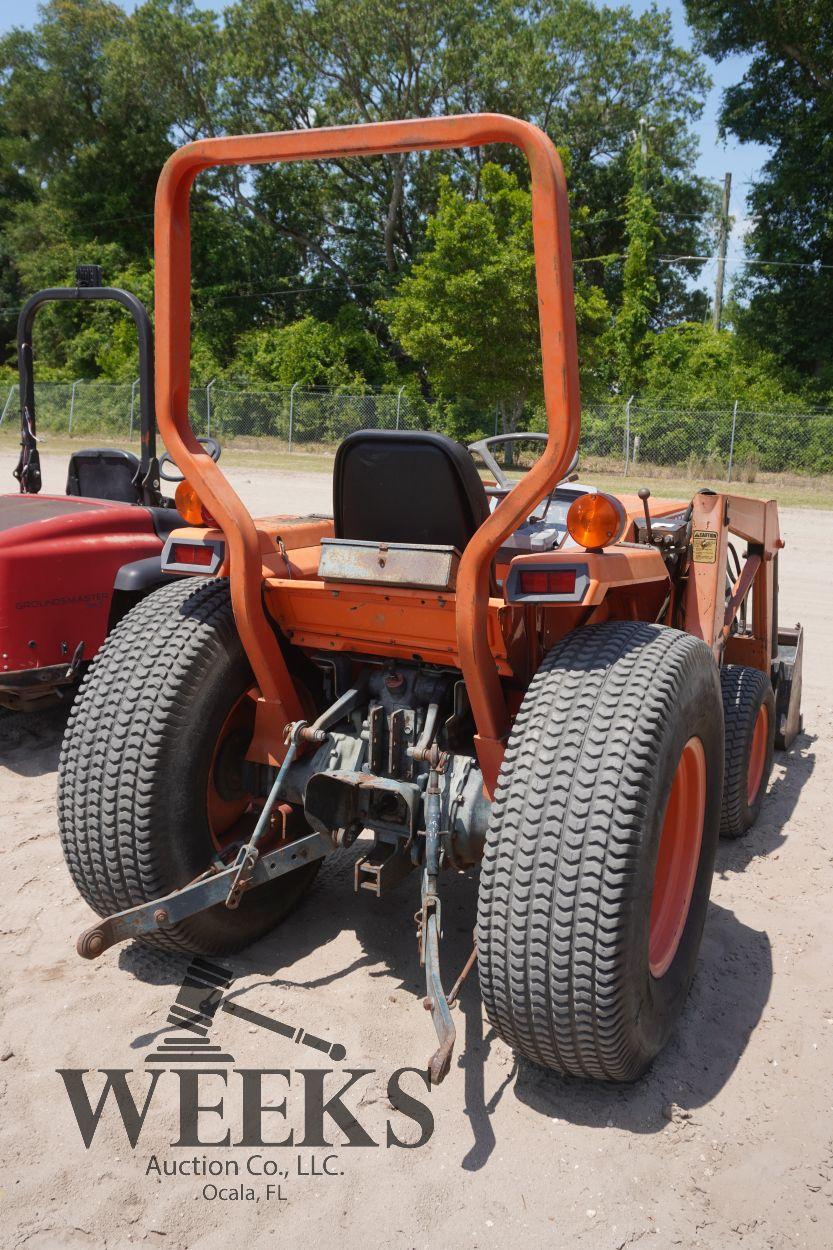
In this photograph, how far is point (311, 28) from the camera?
105 feet

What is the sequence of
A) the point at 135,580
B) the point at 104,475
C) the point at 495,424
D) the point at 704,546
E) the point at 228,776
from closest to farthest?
the point at 228,776
the point at 704,546
the point at 135,580
the point at 104,475
the point at 495,424

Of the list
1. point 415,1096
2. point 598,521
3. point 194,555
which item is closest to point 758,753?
point 598,521

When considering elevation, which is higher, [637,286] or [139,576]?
[637,286]

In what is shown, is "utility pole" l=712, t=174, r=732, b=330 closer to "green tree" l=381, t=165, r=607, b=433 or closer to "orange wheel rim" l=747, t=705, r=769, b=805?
"green tree" l=381, t=165, r=607, b=433

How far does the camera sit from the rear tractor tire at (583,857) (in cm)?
238

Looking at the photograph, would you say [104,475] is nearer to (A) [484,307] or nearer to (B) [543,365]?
(B) [543,365]

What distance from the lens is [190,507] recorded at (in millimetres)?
3045

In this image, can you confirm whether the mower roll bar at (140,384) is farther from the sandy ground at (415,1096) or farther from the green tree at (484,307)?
the green tree at (484,307)

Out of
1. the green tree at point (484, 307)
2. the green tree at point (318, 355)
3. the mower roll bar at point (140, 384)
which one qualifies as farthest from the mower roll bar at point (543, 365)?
the green tree at point (318, 355)

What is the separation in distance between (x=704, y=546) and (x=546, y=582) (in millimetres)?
1474

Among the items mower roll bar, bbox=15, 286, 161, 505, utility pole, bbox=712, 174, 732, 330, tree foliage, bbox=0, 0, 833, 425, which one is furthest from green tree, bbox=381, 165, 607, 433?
mower roll bar, bbox=15, 286, 161, 505

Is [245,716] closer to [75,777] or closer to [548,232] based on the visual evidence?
[75,777]

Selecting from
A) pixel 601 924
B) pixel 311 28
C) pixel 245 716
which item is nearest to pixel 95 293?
pixel 245 716

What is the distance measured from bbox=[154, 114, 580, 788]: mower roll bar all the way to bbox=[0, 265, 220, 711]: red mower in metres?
1.57
